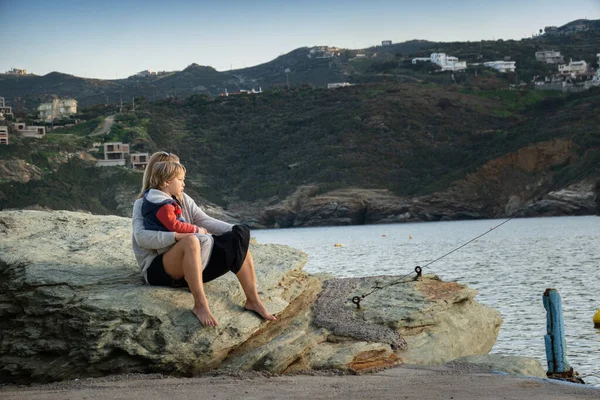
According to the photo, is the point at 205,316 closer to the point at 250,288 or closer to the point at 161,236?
the point at 250,288

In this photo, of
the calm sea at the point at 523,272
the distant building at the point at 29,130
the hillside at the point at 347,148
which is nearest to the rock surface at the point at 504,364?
the calm sea at the point at 523,272

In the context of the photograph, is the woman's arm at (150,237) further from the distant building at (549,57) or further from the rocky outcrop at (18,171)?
the distant building at (549,57)

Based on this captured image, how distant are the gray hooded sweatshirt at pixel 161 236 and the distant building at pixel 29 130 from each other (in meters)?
99.5

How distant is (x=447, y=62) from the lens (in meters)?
156

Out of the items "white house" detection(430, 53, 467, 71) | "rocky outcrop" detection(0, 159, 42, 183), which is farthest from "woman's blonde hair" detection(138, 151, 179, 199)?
"white house" detection(430, 53, 467, 71)

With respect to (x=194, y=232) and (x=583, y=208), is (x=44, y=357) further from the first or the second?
(x=583, y=208)

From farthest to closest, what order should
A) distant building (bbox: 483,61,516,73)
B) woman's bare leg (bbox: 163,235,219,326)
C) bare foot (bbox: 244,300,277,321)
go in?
distant building (bbox: 483,61,516,73) → bare foot (bbox: 244,300,277,321) → woman's bare leg (bbox: 163,235,219,326)

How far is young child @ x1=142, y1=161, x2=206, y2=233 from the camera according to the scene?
7.43 m

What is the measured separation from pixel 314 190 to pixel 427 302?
91.0m

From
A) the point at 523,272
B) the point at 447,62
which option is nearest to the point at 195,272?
the point at 523,272

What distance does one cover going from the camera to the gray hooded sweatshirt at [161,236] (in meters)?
7.41

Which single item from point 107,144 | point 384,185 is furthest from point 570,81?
point 107,144

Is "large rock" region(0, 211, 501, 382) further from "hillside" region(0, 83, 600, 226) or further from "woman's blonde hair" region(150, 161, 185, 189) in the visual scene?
"hillside" region(0, 83, 600, 226)

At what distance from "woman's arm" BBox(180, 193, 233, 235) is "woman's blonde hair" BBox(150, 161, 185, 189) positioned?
18.3 inches
